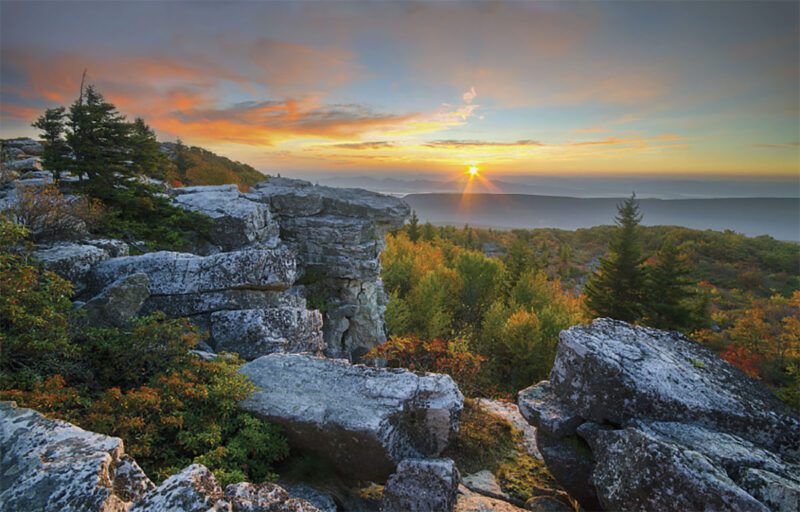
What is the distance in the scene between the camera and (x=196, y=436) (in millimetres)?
5668

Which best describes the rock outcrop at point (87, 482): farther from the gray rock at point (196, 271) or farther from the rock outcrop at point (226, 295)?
the gray rock at point (196, 271)

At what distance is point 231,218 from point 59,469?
41.1ft

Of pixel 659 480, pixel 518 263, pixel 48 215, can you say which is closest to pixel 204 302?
pixel 48 215

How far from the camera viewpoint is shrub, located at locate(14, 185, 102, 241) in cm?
973

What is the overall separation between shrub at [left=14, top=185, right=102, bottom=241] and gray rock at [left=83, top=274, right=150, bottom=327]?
12.1ft

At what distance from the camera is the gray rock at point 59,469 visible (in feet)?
11.1

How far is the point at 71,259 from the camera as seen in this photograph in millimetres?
8945

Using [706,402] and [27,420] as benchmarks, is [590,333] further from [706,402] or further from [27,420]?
[27,420]

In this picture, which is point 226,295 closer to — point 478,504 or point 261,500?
point 261,500

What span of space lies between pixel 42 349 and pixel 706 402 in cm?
1131

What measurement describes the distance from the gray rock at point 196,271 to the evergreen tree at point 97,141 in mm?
5999

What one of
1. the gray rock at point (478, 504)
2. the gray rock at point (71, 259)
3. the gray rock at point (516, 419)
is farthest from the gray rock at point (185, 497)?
the gray rock at point (516, 419)

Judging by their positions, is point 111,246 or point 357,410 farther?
point 111,246

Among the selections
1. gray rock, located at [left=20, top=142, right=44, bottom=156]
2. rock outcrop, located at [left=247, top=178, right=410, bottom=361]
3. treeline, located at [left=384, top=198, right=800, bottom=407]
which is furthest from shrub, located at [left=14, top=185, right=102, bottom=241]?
gray rock, located at [left=20, top=142, right=44, bottom=156]
